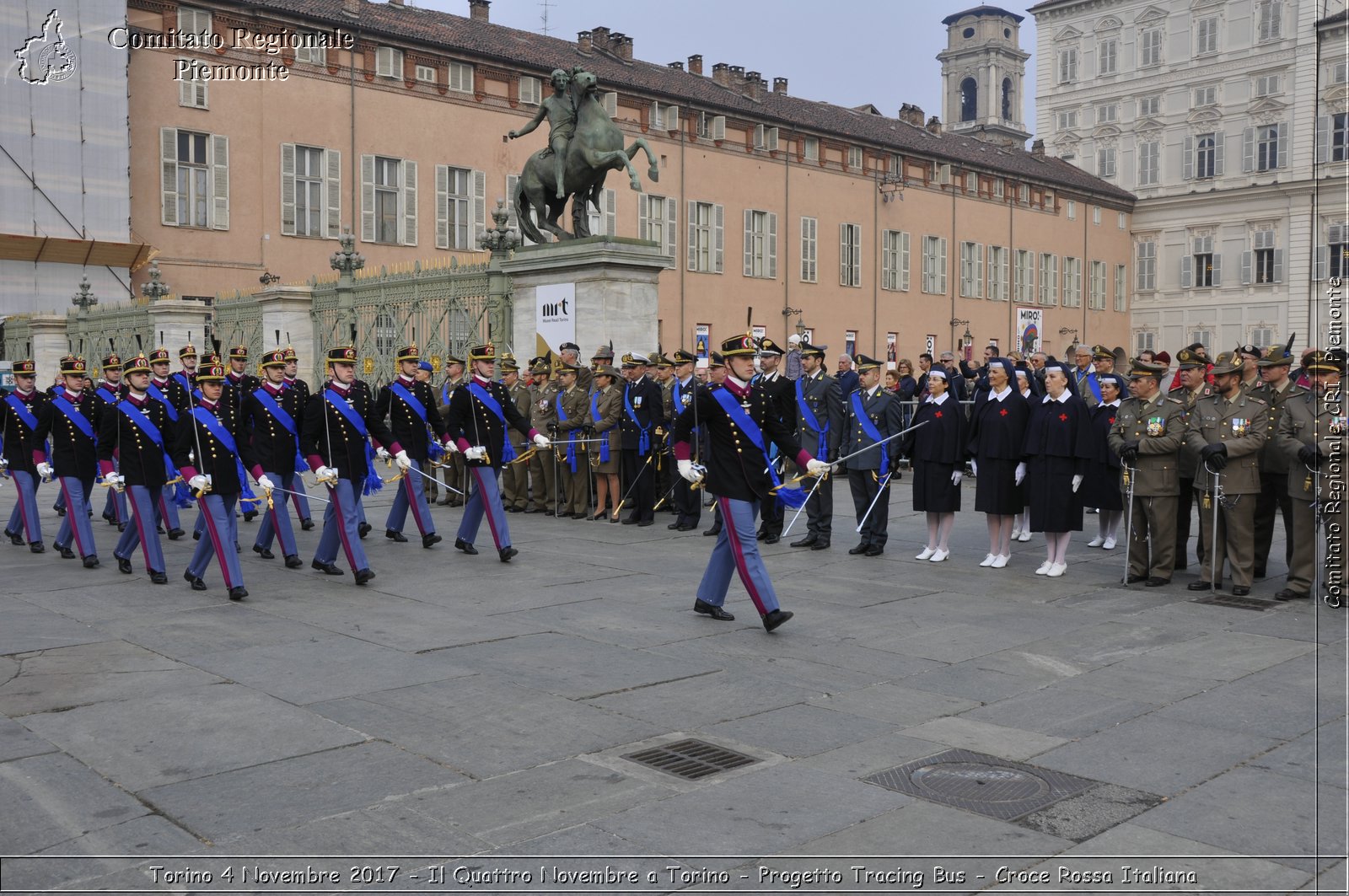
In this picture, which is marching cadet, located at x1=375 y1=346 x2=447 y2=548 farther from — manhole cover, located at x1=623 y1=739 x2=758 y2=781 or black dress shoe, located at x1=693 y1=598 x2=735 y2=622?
manhole cover, located at x1=623 y1=739 x2=758 y2=781

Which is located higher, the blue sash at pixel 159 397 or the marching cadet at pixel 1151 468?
the blue sash at pixel 159 397

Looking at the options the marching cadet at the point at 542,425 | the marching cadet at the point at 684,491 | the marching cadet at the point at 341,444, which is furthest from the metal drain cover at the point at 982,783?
the marching cadet at the point at 542,425

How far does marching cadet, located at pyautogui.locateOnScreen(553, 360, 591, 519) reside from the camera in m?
14.8

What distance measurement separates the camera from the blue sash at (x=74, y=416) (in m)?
12.1

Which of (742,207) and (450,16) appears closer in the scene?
(450,16)

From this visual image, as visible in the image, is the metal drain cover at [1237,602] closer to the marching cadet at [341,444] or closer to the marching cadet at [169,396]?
the marching cadet at [341,444]

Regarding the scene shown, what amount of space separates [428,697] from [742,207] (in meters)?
37.9

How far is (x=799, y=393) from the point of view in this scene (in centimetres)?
1329

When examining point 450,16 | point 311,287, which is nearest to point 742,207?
point 450,16

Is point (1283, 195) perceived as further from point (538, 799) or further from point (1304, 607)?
point (538, 799)

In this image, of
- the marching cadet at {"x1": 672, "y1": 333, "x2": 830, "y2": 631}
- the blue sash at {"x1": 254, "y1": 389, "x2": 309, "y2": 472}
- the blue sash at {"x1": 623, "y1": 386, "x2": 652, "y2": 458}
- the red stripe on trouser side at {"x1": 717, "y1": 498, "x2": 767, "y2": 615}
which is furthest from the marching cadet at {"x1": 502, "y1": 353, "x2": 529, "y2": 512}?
the red stripe on trouser side at {"x1": 717, "y1": 498, "x2": 767, "y2": 615}

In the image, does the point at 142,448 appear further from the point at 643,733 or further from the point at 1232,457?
the point at 1232,457

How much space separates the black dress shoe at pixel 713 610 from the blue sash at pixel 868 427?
3736 millimetres

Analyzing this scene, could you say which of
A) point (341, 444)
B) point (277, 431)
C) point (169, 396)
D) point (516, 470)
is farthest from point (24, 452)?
point (516, 470)
